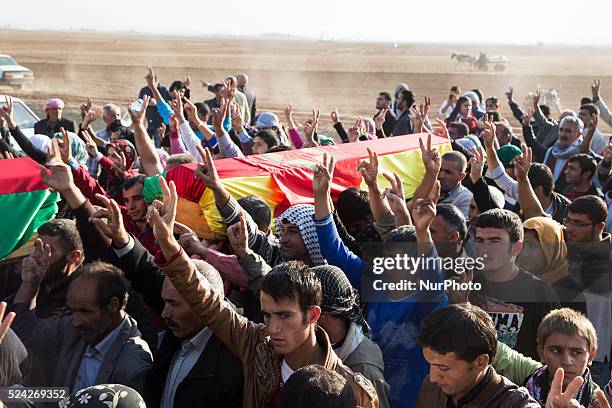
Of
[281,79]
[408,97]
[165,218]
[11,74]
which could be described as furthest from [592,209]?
[281,79]

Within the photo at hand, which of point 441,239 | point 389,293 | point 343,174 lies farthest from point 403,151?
point 389,293

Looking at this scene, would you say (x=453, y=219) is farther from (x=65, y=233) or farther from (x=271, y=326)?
(x=65, y=233)

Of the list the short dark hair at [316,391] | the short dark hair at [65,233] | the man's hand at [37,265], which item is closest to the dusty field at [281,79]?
the short dark hair at [65,233]

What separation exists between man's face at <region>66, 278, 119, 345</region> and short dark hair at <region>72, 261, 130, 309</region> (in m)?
0.02

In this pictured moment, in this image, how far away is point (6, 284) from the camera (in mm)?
5422

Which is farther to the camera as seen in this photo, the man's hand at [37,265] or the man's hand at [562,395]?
the man's hand at [37,265]

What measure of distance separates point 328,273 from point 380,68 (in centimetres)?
4395

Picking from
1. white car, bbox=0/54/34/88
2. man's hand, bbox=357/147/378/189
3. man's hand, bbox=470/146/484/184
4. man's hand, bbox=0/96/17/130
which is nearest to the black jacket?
man's hand, bbox=357/147/378/189

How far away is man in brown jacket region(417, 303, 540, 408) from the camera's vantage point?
3.30m

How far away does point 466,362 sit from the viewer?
3.32 metres

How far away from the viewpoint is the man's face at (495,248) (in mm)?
4805

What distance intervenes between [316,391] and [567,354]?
1409mm

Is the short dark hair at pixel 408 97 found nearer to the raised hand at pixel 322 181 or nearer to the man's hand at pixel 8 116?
the man's hand at pixel 8 116

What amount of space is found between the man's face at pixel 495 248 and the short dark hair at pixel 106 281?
1902 millimetres
